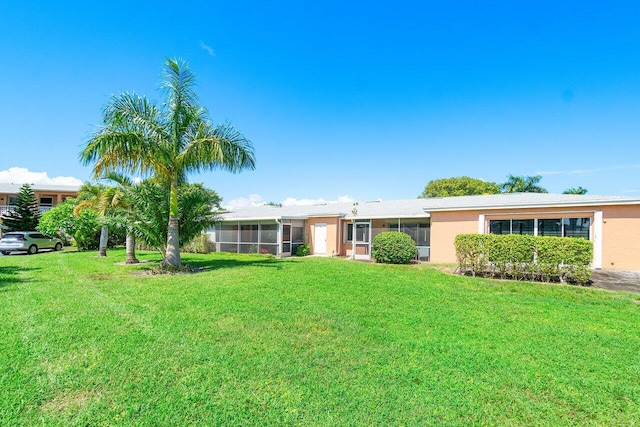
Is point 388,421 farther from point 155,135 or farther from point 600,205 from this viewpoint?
point 600,205

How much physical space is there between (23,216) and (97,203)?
18.2m

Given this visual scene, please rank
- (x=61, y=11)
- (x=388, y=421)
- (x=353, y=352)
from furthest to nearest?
(x=61, y=11) < (x=353, y=352) < (x=388, y=421)

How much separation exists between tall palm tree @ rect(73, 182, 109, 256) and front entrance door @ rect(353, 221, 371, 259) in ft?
47.6

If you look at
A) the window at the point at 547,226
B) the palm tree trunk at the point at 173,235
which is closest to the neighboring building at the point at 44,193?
the palm tree trunk at the point at 173,235

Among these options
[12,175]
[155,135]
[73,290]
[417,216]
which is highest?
[12,175]

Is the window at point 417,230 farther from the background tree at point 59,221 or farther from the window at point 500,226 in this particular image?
the background tree at point 59,221

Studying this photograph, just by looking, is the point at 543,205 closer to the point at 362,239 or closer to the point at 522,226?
the point at 522,226

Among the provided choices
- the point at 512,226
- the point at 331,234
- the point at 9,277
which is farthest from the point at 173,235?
the point at 512,226

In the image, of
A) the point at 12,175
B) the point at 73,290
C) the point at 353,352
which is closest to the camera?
the point at 353,352

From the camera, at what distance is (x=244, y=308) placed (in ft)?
20.9

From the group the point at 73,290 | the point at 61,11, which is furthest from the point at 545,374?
the point at 61,11

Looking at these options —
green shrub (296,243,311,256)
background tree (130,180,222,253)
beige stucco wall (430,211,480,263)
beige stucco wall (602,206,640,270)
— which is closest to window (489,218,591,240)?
beige stucco wall (602,206,640,270)

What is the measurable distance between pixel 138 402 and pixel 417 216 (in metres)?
16.4

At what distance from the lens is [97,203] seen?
736 inches
